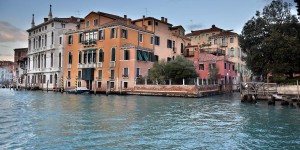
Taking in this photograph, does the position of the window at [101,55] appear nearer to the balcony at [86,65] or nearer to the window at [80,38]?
the balcony at [86,65]

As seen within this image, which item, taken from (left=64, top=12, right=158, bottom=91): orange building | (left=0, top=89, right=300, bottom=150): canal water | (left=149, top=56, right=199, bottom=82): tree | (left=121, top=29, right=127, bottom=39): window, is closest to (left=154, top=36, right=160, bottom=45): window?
(left=64, top=12, right=158, bottom=91): orange building

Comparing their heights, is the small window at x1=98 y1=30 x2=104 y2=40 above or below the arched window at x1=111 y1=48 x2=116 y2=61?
above

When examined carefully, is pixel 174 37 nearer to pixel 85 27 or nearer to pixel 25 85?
pixel 85 27

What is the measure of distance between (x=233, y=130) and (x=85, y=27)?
1238 inches

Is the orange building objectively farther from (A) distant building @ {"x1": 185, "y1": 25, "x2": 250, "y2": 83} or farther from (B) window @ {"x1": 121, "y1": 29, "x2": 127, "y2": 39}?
(A) distant building @ {"x1": 185, "y1": 25, "x2": 250, "y2": 83}

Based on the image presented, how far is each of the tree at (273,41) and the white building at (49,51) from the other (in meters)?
24.5

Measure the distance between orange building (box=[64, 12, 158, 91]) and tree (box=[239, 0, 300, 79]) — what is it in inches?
474

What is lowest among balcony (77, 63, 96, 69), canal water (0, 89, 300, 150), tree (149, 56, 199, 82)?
canal water (0, 89, 300, 150)

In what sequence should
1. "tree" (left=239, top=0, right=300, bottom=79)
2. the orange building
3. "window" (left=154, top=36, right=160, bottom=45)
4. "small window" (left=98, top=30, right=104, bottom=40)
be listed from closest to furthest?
"tree" (left=239, top=0, right=300, bottom=79), the orange building, "small window" (left=98, top=30, right=104, bottom=40), "window" (left=154, top=36, right=160, bottom=45)

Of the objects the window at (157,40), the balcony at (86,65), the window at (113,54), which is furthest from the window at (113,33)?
the window at (157,40)

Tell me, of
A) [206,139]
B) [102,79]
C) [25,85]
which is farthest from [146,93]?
[25,85]

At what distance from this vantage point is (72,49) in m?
40.0

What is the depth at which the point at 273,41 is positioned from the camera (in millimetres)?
25359

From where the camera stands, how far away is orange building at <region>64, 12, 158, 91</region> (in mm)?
33781
